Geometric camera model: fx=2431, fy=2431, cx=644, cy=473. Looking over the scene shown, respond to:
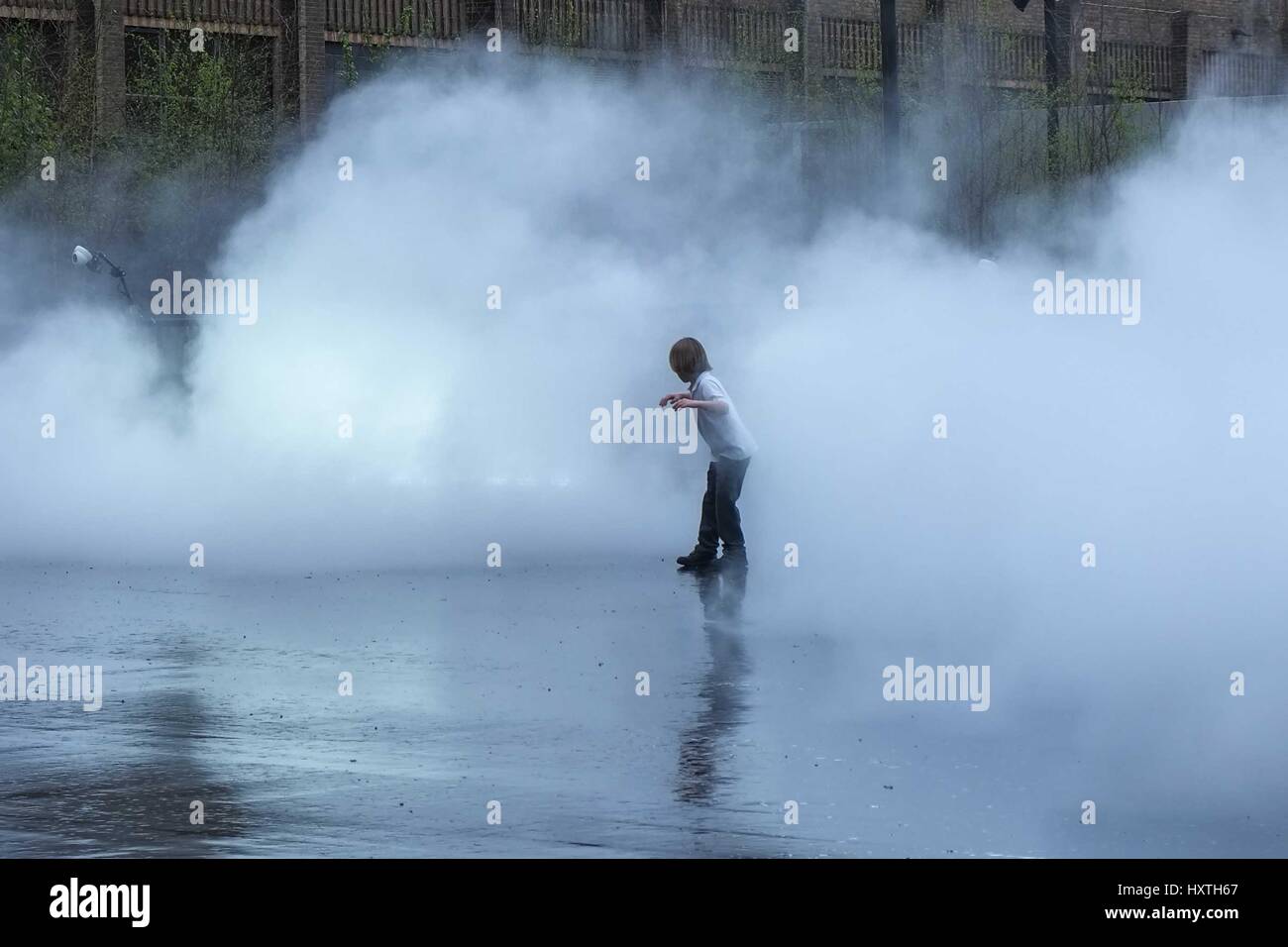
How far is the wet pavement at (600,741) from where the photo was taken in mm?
8367

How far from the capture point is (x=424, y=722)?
35.9 ft

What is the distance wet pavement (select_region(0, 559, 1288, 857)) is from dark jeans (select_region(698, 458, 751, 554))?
1654mm

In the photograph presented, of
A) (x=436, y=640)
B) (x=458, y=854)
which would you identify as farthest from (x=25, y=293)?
(x=458, y=854)

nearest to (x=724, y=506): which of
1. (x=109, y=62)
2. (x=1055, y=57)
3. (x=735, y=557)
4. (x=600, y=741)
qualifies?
(x=735, y=557)

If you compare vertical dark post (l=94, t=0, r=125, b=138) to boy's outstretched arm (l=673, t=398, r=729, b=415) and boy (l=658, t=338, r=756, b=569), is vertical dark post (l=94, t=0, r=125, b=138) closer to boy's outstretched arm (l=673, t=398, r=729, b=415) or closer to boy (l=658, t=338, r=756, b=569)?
boy (l=658, t=338, r=756, b=569)

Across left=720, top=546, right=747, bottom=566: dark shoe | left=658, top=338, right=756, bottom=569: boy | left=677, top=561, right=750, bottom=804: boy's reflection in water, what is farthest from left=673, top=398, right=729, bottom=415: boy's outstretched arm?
left=677, top=561, right=750, bottom=804: boy's reflection in water

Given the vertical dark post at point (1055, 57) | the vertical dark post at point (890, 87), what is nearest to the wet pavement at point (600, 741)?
the vertical dark post at point (890, 87)

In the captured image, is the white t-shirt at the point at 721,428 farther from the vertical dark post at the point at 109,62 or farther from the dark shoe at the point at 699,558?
the vertical dark post at the point at 109,62

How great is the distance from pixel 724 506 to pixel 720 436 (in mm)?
497

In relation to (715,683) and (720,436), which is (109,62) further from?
(715,683)

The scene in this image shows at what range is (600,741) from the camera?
10375 mm

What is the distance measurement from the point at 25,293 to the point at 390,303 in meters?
7.33

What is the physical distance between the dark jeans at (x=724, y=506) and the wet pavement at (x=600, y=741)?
5.43 ft

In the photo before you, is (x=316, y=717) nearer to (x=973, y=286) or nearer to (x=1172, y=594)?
(x=1172, y=594)
